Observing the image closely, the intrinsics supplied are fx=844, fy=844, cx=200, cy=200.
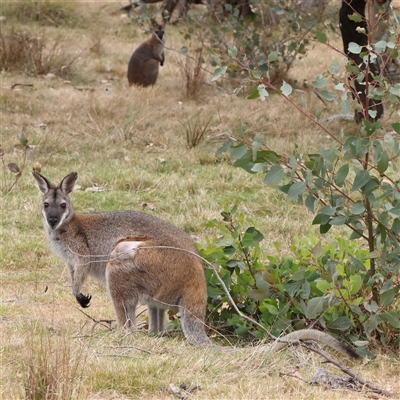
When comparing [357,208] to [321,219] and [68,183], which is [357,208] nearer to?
[321,219]

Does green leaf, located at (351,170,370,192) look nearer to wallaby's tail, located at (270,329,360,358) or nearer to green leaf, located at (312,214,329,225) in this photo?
green leaf, located at (312,214,329,225)

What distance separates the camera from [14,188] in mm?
7805

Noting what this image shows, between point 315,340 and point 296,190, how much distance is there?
81 cm

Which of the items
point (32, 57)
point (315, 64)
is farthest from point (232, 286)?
point (315, 64)

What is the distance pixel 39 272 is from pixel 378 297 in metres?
2.71

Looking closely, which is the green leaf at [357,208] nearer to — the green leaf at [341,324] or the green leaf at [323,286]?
the green leaf at [323,286]

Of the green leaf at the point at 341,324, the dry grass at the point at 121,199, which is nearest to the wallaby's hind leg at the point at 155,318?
the dry grass at the point at 121,199

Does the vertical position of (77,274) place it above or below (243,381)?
below

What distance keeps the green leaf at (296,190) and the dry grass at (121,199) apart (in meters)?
0.54

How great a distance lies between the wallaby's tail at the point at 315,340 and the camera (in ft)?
13.3

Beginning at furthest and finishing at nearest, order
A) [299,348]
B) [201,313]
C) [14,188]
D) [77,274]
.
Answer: [14,188]
[77,274]
[201,313]
[299,348]

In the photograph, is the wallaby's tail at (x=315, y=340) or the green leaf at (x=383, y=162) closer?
the green leaf at (x=383, y=162)

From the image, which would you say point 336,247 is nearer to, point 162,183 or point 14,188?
point 162,183

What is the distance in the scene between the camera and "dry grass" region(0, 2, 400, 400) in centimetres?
373
